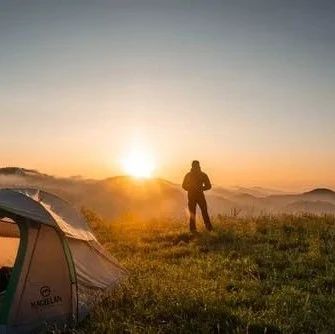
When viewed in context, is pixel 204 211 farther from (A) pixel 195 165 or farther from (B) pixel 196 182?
(A) pixel 195 165

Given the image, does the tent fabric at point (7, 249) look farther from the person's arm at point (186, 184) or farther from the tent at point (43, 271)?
the person's arm at point (186, 184)

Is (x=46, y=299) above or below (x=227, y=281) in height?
above

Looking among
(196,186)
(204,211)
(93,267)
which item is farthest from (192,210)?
(93,267)

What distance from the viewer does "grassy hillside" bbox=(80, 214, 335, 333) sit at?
10.3 metres

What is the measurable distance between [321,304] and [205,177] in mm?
11489

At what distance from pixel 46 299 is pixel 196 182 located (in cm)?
1232

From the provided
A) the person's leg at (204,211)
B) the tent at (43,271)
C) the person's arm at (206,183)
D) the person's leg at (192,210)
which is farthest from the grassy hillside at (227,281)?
the person's arm at (206,183)

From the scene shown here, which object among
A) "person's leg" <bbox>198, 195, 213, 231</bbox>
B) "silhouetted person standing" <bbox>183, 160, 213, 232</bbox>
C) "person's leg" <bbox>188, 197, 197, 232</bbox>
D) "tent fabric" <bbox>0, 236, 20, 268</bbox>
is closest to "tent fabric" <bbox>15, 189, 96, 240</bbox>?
"tent fabric" <bbox>0, 236, 20, 268</bbox>

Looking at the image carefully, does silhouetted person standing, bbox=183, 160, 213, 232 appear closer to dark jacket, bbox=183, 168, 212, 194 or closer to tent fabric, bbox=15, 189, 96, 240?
dark jacket, bbox=183, 168, 212, 194

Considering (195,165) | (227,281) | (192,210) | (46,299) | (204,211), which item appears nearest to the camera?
(46,299)

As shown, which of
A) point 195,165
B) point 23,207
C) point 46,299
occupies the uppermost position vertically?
point 195,165

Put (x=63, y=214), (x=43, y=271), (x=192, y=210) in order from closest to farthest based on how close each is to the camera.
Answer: (x=43, y=271)
(x=63, y=214)
(x=192, y=210)

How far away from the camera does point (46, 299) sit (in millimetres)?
10789

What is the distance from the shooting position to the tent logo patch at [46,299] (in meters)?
10.7
